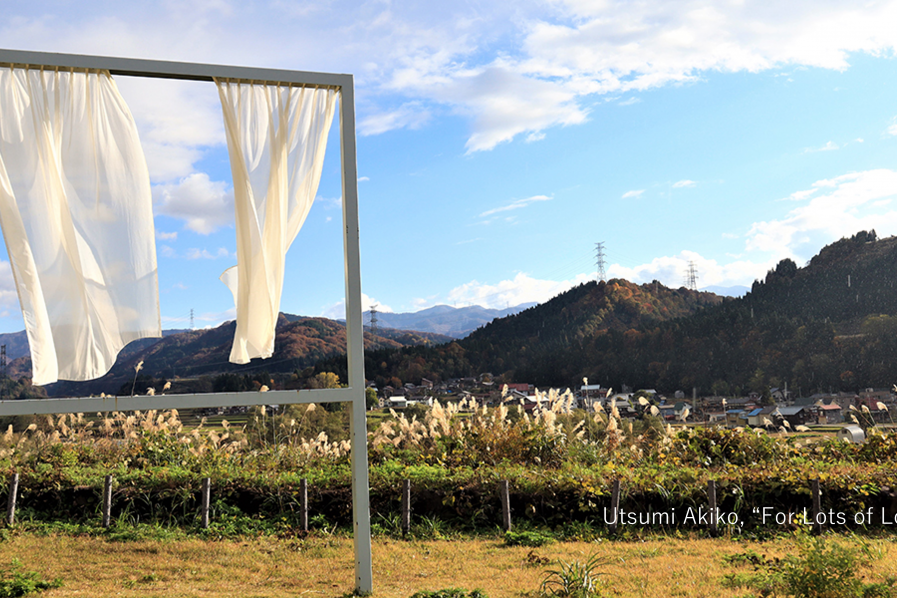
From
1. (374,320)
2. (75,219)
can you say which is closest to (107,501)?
(75,219)

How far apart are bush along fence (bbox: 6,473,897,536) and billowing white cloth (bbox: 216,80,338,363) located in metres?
2.11

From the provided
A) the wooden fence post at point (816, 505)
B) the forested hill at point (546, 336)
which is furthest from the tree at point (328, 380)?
the forested hill at point (546, 336)

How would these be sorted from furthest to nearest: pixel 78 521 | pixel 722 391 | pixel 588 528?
1. pixel 722 391
2. pixel 78 521
3. pixel 588 528

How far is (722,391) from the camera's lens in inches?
998

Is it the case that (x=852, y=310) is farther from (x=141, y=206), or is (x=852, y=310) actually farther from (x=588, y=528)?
(x=141, y=206)

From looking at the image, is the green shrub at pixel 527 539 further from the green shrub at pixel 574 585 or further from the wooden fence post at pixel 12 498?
the wooden fence post at pixel 12 498

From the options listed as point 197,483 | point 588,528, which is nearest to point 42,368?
point 197,483

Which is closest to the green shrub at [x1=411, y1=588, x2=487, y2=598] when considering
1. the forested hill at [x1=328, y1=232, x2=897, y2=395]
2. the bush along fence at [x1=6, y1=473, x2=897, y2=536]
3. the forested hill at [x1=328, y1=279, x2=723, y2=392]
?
the bush along fence at [x1=6, y1=473, x2=897, y2=536]

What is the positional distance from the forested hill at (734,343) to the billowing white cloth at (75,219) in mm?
18845

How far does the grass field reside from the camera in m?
3.81

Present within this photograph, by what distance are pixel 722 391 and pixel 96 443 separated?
24407 millimetres

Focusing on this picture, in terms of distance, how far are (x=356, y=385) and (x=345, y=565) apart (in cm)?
166

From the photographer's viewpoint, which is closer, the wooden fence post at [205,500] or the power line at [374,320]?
the wooden fence post at [205,500]

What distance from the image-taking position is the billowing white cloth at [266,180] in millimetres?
3688
